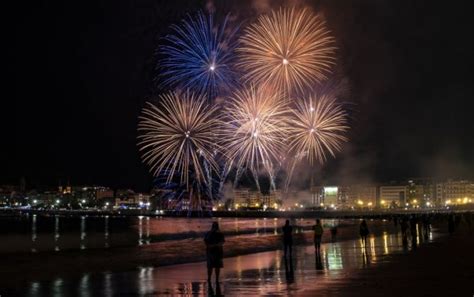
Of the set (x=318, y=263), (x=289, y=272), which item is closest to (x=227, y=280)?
(x=289, y=272)

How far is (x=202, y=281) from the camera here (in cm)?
1664

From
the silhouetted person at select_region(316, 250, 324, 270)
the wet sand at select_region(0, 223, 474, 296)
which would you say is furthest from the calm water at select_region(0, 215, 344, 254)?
the wet sand at select_region(0, 223, 474, 296)

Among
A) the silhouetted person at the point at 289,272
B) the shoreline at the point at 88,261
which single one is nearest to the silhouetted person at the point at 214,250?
the silhouetted person at the point at 289,272

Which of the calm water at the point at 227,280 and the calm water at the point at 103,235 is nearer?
the calm water at the point at 227,280

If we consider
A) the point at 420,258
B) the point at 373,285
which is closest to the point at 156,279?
Answer: the point at 373,285

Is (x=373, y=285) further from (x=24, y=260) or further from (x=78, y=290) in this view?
(x=24, y=260)

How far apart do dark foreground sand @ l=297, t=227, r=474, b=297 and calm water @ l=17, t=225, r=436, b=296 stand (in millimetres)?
388

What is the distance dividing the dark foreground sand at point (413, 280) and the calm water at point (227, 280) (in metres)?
0.39

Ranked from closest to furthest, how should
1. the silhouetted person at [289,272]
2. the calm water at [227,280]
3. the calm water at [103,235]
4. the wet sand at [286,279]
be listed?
the wet sand at [286,279] < the calm water at [227,280] < the silhouetted person at [289,272] < the calm water at [103,235]

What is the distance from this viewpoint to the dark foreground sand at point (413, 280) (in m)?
13.0

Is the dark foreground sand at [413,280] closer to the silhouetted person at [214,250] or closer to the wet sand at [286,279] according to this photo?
the wet sand at [286,279]

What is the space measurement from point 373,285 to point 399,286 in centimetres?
63

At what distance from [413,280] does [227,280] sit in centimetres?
501

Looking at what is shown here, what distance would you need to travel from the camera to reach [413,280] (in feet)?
49.2
